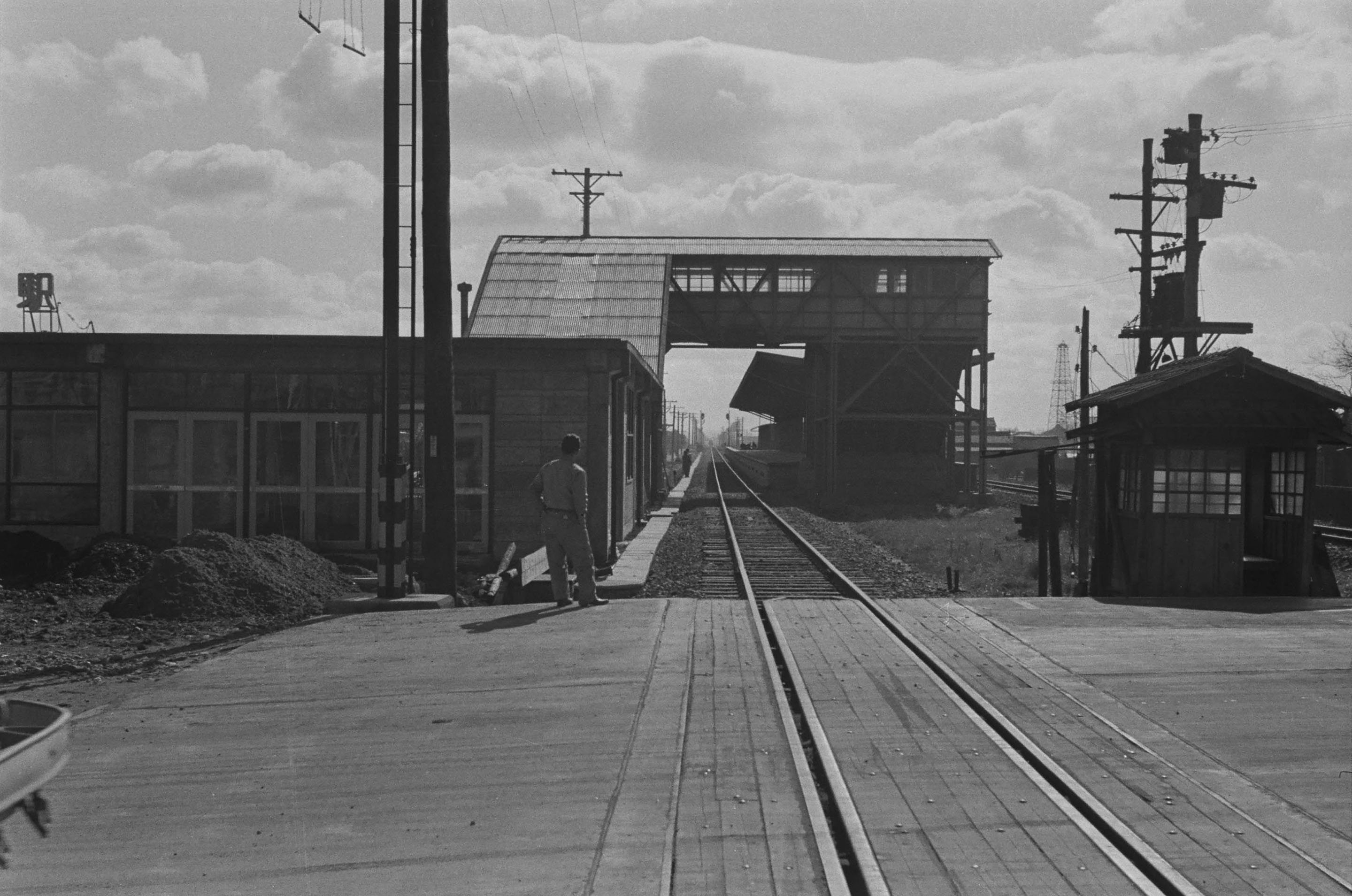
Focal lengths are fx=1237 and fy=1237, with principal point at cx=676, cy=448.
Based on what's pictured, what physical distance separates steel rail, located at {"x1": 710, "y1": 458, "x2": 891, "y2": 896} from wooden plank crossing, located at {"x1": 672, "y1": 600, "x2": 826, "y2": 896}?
0.14ft

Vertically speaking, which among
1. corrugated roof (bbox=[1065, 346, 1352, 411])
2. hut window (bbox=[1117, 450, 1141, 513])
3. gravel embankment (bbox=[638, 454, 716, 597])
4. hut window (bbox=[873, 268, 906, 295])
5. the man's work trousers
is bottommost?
gravel embankment (bbox=[638, 454, 716, 597])

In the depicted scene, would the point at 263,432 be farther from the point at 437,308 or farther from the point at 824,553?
the point at 824,553

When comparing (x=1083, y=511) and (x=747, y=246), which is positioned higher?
(x=747, y=246)

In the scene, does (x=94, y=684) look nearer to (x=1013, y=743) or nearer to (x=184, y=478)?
(x=1013, y=743)

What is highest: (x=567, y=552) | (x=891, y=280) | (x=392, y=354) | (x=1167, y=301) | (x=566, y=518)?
(x=891, y=280)

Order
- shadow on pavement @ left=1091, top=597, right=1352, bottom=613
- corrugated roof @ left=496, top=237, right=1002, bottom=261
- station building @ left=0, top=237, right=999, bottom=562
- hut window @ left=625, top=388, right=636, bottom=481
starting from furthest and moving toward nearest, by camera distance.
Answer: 1. corrugated roof @ left=496, top=237, right=1002, bottom=261
2. hut window @ left=625, top=388, right=636, bottom=481
3. station building @ left=0, top=237, right=999, bottom=562
4. shadow on pavement @ left=1091, top=597, right=1352, bottom=613

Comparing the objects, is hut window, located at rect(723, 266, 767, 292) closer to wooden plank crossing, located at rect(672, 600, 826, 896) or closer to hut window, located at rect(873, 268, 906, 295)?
hut window, located at rect(873, 268, 906, 295)

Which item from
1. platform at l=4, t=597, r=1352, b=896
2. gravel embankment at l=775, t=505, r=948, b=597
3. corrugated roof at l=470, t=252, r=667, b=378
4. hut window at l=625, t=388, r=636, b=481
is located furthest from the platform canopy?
platform at l=4, t=597, r=1352, b=896

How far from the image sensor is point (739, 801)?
222 inches

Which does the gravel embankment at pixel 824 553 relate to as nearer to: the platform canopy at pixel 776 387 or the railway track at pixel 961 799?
the railway track at pixel 961 799

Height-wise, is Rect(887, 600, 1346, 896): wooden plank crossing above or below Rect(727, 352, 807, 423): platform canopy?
below

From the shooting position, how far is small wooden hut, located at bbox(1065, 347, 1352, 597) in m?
12.4

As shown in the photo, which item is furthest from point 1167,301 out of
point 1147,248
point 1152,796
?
point 1152,796

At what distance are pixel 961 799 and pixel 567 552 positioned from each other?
6530mm
